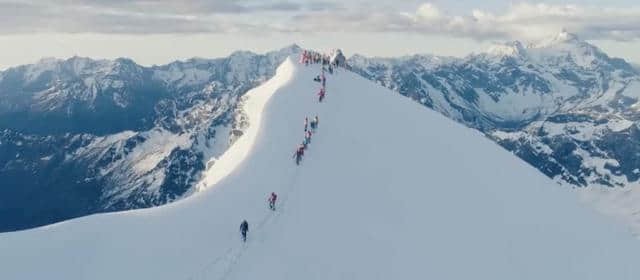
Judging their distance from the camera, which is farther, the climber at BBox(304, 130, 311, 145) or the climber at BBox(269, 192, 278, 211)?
the climber at BBox(304, 130, 311, 145)

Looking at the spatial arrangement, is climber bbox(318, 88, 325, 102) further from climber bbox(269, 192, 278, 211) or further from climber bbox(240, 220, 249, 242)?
climber bbox(240, 220, 249, 242)

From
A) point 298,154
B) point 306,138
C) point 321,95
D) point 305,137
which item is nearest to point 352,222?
point 298,154

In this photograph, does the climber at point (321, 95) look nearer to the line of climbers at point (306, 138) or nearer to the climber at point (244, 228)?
the line of climbers at point (306, 138)

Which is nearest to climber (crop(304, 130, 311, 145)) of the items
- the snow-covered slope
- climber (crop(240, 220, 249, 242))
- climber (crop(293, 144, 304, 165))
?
the snow-covered slope

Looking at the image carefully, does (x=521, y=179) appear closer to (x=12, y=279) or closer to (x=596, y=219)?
(x=596, y=219)

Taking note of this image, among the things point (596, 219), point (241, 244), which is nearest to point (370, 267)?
point (241, 244)

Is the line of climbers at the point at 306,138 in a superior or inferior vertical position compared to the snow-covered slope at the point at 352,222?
superior

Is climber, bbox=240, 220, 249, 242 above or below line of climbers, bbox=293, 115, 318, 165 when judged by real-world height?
below

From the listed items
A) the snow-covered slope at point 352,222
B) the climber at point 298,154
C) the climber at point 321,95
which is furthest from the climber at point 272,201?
the climber at point 321,95
